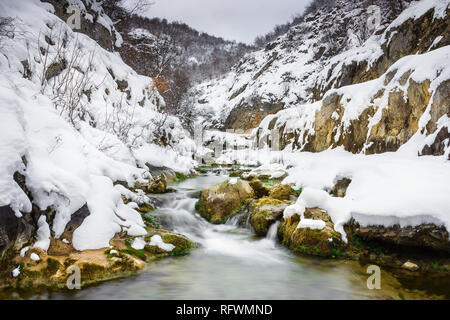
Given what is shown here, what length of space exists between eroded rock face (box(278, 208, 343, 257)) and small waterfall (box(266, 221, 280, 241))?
0.68ft

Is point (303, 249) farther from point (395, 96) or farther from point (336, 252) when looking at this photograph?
point (395, 96)

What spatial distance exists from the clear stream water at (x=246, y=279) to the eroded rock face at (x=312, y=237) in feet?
0.59

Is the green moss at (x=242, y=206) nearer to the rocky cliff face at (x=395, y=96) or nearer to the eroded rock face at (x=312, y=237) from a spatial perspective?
the eroded rock face at (x=312, y=237)

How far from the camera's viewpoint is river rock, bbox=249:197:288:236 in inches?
210

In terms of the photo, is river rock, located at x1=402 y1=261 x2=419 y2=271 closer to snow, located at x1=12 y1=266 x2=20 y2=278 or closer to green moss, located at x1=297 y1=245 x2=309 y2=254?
green moss, located at x1=297 y1=245 x2=309 y2=254

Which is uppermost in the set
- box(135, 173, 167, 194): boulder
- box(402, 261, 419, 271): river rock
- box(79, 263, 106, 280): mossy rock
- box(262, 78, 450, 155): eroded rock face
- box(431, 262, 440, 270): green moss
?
box(262, 78, 450, 155): eroded rock face

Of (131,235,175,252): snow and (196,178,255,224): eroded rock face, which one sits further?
(196,178,255,224): eroded rock face

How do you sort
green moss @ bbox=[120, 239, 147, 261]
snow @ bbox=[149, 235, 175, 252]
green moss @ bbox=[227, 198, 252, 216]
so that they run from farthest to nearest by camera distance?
1. green moss @ bbox=[227, 198, 252, 216]
2. snow @ bbox=[149, 235, 175, 252]
3. green moss @ bbox=[120, 239, 147, 261]

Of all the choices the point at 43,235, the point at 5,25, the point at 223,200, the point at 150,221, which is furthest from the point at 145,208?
the point at 5,25

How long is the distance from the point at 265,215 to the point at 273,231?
0.38 m

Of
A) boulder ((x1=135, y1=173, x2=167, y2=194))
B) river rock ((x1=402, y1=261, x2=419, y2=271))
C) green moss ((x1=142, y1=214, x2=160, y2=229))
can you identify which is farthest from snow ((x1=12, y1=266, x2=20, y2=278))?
river rock ((x1=402, y1=261, x2=419, y2=271))
